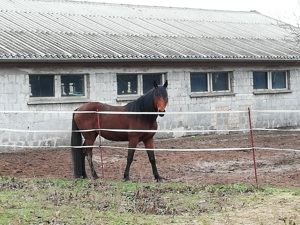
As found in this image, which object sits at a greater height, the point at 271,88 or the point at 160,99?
the point at 271,88

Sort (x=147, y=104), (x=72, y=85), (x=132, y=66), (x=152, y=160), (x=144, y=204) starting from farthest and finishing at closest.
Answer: (x=132, y=66) → (x=72, y=85) → (x=147, y=104) → (x=152, y=160) → (x=144, y=204)

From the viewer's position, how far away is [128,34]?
71.9ft

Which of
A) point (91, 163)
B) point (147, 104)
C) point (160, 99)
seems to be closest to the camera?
point (160, 99)

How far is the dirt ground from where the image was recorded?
38.0 feet

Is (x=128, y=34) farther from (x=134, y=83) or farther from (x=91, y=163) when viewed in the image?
(x=91, y=163)

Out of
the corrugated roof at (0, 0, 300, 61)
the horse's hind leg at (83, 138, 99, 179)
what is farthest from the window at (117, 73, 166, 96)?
the horse's hind leg at (83, 138, 99, 179)

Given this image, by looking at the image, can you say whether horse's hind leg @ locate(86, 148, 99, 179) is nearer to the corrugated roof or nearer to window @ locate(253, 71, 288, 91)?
the corrugated roof

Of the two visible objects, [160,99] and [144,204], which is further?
[160,99]

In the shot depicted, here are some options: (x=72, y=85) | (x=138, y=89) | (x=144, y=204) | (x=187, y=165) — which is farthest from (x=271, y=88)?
(x=144, y=204)

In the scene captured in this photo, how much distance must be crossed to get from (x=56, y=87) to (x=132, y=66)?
2647 mm

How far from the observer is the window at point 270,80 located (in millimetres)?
22969

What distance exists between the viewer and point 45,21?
2134 centimetres

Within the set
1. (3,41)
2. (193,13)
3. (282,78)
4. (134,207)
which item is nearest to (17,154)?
(3,41)

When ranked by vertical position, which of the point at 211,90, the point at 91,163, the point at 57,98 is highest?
the point at 211,90
